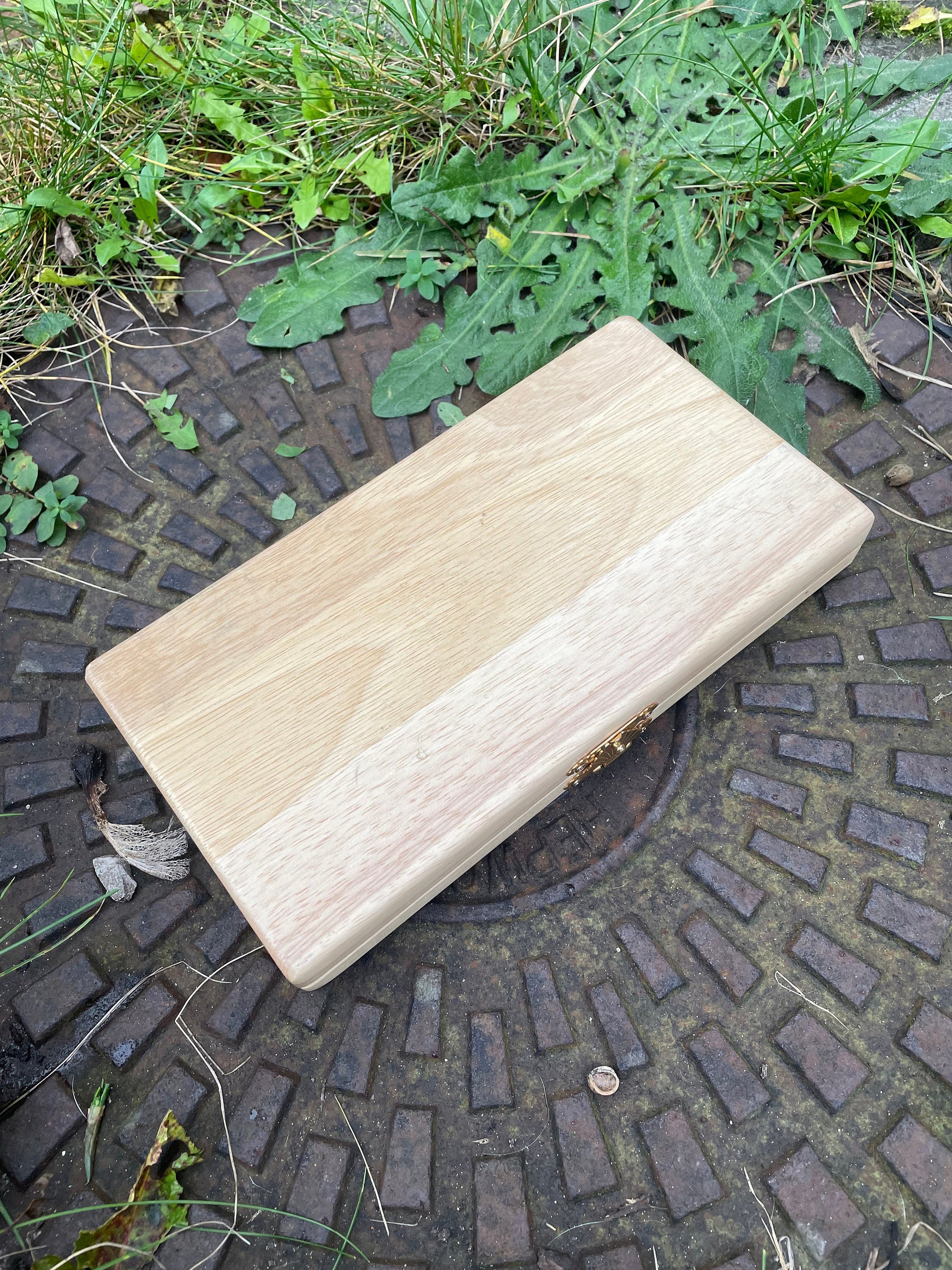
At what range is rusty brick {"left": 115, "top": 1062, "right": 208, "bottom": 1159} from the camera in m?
1.61

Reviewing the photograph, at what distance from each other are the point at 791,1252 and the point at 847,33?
3.02m

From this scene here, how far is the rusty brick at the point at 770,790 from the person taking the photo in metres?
1.82

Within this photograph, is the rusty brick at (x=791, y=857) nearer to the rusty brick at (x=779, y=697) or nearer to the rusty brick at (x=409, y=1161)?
the rusty brick at (x=779, y=697)

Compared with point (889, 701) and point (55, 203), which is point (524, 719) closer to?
point (889, 701)

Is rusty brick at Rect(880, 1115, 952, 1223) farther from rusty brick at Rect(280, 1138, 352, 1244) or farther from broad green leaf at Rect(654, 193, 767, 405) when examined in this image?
broad green leaf at Rect(654, 193, 767, 405)

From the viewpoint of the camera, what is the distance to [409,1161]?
159 cm

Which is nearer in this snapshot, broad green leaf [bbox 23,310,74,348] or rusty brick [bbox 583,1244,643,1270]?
rusty brick [bbox 583,1244,643,1270]

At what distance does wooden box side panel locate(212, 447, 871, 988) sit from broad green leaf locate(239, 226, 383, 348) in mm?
1103

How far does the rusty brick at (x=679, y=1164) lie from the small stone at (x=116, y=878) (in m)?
1.13

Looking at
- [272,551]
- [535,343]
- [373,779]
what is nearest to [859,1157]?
[373,779]

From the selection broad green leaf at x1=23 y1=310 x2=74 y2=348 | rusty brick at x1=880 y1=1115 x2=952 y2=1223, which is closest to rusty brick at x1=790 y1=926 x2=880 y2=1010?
rusty brick at x1=880 y1=1115 x2=952 y2=1223

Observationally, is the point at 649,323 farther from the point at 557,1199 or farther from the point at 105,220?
the point at 557,1199

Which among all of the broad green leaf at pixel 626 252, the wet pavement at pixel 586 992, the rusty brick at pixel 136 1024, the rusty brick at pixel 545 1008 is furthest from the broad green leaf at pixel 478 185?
the rusty brick at pixel 136 1024

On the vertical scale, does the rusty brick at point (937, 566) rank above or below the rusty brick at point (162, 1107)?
below
